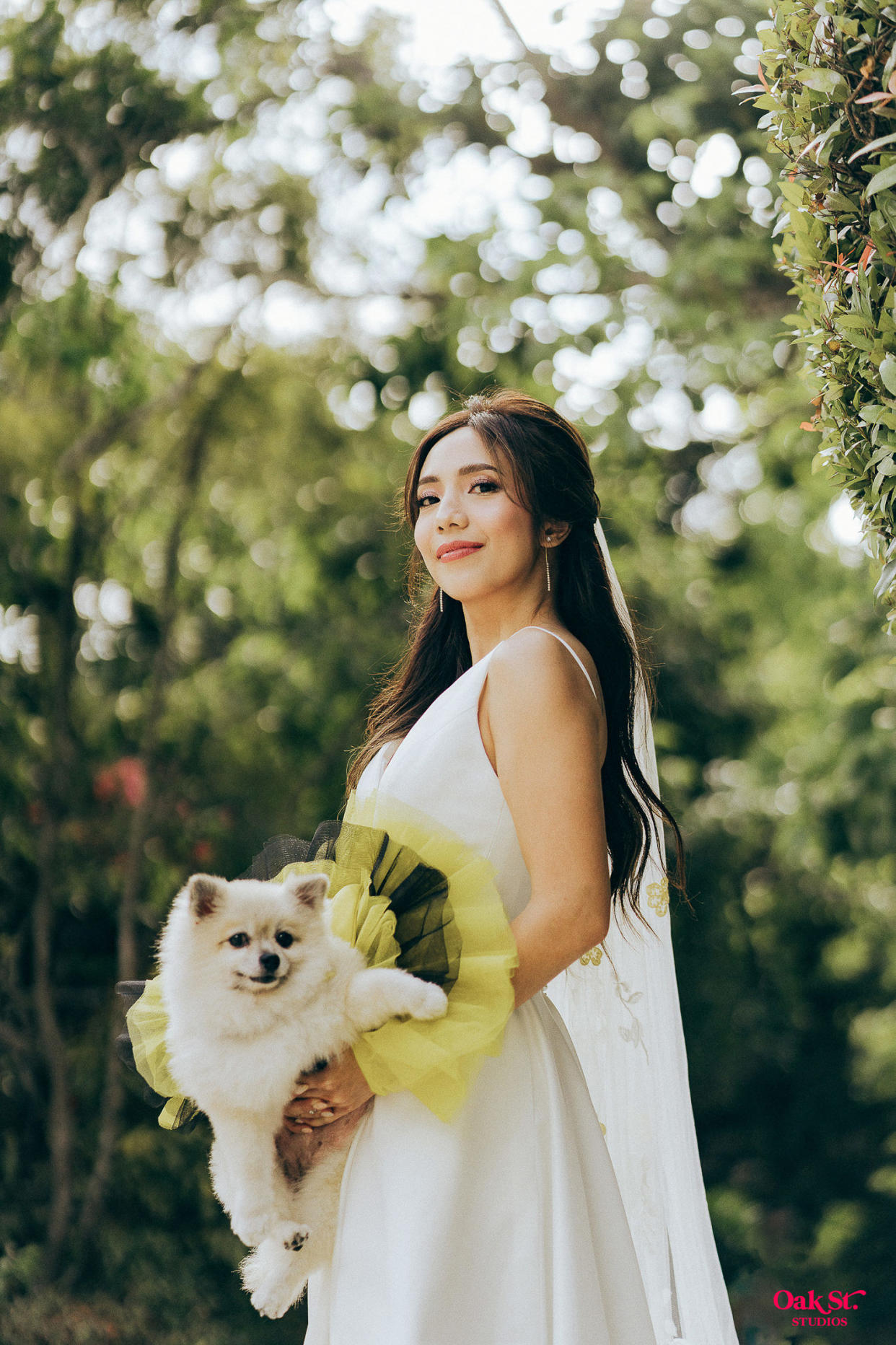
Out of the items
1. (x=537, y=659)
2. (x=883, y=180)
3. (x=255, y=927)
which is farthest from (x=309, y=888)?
(x=883, y=180)

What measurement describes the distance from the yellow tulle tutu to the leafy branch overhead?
2.37 ft

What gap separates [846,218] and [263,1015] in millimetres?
1322

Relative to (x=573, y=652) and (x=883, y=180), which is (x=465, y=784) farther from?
(x=883, y=180)

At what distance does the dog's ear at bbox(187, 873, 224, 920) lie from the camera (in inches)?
64.1

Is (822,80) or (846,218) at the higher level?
(822,80)

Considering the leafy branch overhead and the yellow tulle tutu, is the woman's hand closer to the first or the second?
the yellow tulle tutu

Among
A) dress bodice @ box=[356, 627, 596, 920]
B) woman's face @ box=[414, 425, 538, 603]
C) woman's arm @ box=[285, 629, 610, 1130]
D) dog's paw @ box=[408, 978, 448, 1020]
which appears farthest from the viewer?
woman's face @ box=[414, 425, 538, 603]

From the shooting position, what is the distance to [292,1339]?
498 centimetres

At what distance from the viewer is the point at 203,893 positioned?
1645 millimetres

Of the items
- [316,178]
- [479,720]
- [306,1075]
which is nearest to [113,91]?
[316,178]

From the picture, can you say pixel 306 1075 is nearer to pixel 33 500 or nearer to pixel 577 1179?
pixel 577 1179

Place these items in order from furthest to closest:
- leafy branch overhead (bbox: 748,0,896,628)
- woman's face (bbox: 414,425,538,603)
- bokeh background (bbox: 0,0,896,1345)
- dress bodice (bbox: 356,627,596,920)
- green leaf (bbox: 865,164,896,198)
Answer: bokeh background (bbox: 0,0,896,1345) < woman's face (bbox: 414,425,538,603) < dress bodice (bbox: 356,627,596,920) < leafy branch overhead (bbox: 748,0,896,628) < green leaf (bbox: 865,164,896,198)

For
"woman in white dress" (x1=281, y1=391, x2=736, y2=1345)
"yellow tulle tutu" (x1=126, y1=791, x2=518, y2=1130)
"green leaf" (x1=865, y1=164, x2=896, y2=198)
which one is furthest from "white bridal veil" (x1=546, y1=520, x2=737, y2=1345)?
"green leaf" (x1=865, y1=164, x2=896, y2=198)

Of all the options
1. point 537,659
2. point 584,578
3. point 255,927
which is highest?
point 584,578
